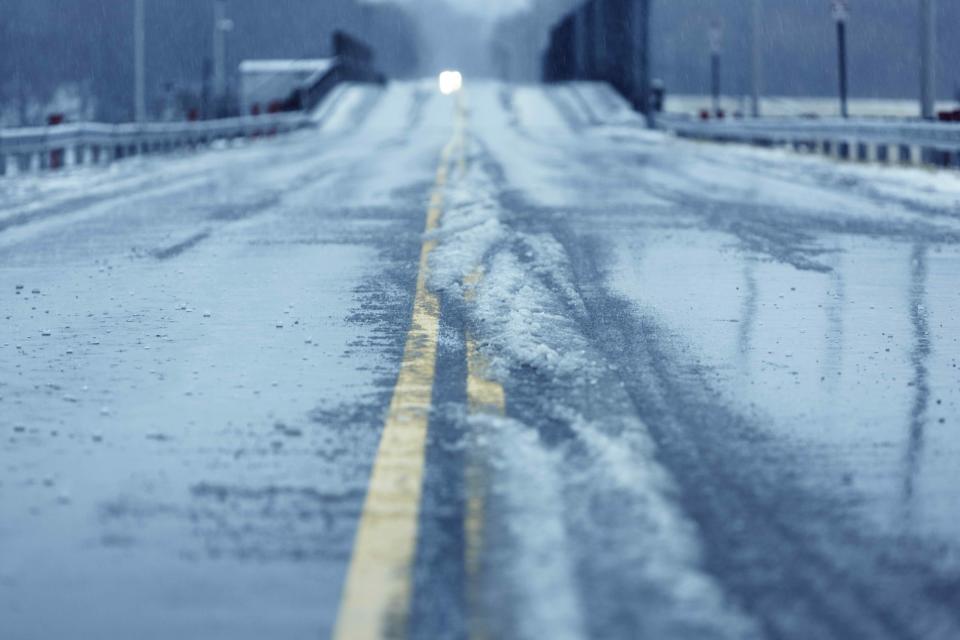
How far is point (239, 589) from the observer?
4.18 meters

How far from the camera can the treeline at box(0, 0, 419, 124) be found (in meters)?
121

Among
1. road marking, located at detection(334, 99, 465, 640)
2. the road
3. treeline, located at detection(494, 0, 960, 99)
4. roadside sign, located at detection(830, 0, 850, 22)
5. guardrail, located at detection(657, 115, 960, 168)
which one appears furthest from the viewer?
treeline, located at detection(494, 0, 960, 99)

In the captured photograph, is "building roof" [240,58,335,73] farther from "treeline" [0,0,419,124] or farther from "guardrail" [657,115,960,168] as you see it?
"guardrail" [657,115,960,168]

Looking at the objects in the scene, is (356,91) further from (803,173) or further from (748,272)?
(748,272)

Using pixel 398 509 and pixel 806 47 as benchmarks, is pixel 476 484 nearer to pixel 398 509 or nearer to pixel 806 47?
pixel 398 509

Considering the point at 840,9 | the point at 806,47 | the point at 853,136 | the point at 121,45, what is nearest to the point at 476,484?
the point at 853,136

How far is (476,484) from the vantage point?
16.9 feet

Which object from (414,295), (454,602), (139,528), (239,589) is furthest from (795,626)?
(414,295)

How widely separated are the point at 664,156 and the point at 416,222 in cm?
1783

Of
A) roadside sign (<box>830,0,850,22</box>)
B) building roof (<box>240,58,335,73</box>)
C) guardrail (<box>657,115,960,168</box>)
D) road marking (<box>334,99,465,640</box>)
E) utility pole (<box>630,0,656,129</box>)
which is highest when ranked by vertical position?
building roof (<box>240,58,335,73</box>)

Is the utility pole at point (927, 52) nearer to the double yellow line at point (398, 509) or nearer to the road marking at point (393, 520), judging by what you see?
the double yellow line at point (398, 509)

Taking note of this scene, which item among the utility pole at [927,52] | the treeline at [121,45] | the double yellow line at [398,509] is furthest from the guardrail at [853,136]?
the treeline at [121,45]

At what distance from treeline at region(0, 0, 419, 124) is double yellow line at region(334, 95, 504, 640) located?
104 m

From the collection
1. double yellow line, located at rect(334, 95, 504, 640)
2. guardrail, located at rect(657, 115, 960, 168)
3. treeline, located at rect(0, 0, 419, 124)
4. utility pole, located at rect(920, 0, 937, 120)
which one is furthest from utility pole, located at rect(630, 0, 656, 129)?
Result: double yellow line, located at rect(334, 95, 504, 640)
